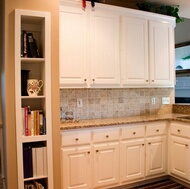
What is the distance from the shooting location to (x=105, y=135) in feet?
9.23

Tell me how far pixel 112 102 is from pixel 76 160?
3.65 feet

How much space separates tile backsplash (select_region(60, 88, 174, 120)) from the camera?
3154 mm

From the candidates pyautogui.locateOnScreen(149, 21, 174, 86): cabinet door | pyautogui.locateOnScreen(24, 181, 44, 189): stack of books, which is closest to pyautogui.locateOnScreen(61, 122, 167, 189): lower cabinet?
pyautogui.locateOnScreen(24, 181, 44, 189): stack of books

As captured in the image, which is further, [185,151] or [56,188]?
[185,151]

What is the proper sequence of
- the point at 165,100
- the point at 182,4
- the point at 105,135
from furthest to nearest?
1. the point at 165,100
2. the point at 182,4
3. the point at 105,135

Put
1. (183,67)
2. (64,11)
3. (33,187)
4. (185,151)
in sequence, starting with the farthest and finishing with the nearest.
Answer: (183,67), (185,151), (64,11), (33,187)

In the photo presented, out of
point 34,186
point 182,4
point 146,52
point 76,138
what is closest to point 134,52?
point 146,52

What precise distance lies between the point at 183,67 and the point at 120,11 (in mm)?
3219

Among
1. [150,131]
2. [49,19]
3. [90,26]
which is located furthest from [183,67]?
[49,19]

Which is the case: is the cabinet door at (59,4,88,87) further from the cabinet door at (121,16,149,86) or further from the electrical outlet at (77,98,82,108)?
the cabinet door at (121,16,149,86)

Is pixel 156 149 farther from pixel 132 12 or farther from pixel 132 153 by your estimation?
pixel 132 12

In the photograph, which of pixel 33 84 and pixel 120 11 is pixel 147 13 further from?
pixel 33 84

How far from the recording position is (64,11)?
110 inches

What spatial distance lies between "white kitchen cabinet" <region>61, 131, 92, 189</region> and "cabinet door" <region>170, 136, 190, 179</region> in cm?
124
